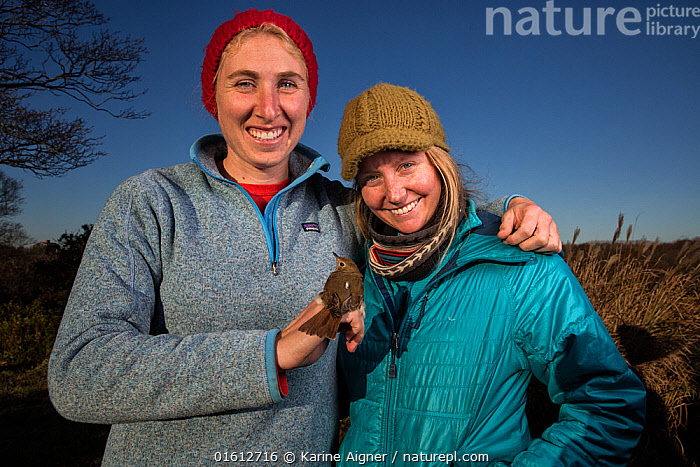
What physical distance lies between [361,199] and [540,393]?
394cm

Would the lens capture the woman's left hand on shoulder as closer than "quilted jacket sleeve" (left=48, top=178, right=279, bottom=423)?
No

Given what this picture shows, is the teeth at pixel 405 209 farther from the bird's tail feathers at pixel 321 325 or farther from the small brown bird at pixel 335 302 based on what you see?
the bird's tail feathers at pixel 321 325

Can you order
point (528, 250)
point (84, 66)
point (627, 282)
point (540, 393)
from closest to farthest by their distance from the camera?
1. point (528, 250)
2. point (540, 393)
3. point (627, 282)
4. point (84, 66)

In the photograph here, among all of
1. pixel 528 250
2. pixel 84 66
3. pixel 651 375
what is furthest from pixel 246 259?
pixel 84 66

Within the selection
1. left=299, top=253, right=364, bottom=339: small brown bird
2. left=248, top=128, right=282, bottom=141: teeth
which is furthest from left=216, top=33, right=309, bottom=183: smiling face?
left=299, top=253, right=364, bottom=339: small brown bird

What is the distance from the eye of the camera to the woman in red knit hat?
1.59 m

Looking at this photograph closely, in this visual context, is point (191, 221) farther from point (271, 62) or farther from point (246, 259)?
point (271, 62)

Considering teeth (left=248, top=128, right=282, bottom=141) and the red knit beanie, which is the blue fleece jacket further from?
the red knit beanie

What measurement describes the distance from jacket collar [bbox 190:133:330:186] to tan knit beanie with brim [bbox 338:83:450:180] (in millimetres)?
246

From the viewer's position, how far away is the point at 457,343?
2.03 metres

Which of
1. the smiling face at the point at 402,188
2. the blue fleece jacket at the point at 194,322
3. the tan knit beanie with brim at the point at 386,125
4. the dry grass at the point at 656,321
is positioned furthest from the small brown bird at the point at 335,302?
the dry grass at the point at 656,321

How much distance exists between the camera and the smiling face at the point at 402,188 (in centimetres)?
231

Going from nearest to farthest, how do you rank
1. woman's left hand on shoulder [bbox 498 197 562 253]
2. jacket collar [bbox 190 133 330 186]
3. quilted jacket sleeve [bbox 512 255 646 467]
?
quilted jacket sleeve [bbox 512 255 646 467] → woman's left hand on shoulder [bbox 498 197 562 253] → jacket collar [bbox 190 133 330 186]

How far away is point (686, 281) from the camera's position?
19.9ft
